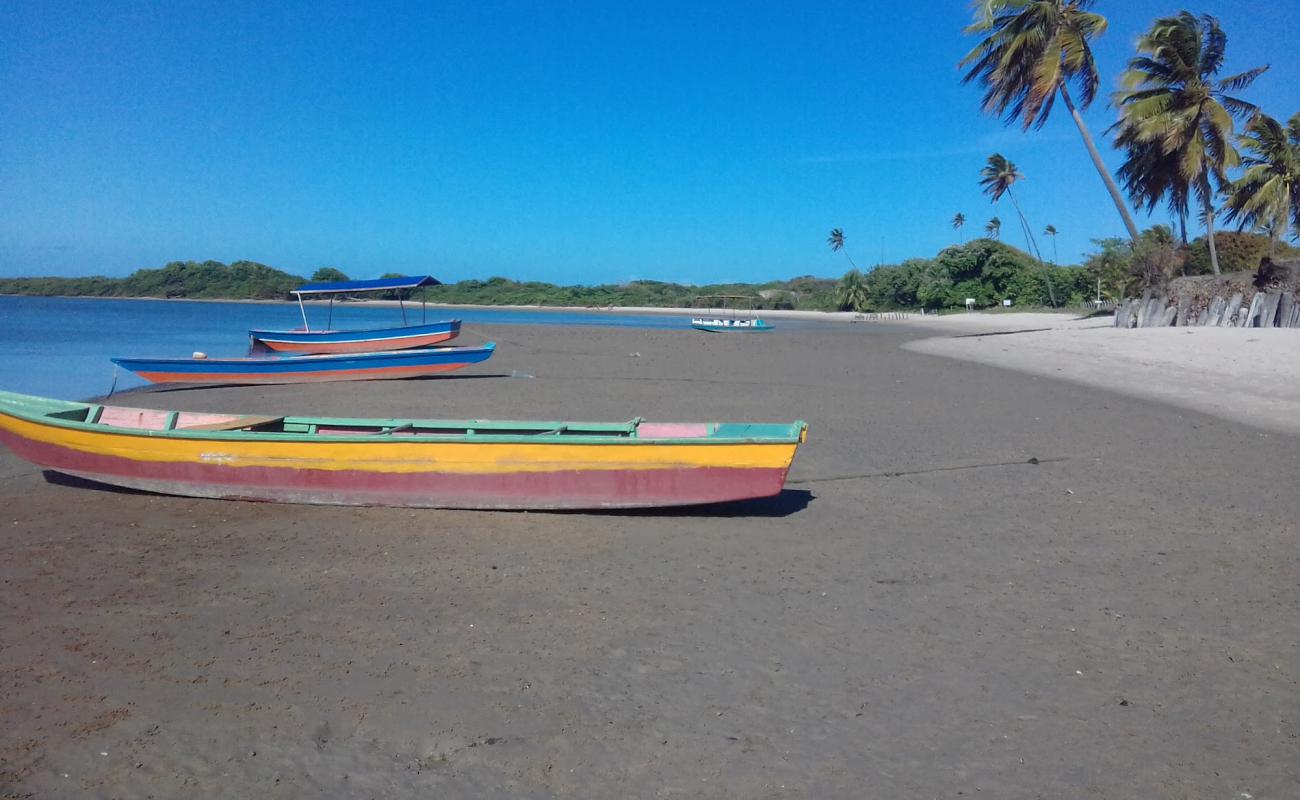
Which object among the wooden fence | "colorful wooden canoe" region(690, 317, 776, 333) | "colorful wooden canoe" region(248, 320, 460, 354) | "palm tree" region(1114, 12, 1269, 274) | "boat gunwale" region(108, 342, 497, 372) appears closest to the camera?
"boat gunwale" region(108, 342, 497, 372)

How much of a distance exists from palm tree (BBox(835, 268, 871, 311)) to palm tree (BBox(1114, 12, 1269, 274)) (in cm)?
4066

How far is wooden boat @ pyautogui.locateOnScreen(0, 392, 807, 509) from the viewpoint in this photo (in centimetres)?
617

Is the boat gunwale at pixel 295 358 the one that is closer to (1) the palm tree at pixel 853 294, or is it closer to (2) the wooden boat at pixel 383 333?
(2) the wooden boat at pixel 383 333

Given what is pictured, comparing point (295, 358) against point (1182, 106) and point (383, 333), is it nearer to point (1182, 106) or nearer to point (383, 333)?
point (383, 333)

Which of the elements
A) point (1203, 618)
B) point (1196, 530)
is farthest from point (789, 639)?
point (1196, 530)

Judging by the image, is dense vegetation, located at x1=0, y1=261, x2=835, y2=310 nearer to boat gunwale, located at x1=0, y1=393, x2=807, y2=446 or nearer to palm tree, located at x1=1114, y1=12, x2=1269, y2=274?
palm tree, located at x1=1114, y1=12, x2=1269, y2=274

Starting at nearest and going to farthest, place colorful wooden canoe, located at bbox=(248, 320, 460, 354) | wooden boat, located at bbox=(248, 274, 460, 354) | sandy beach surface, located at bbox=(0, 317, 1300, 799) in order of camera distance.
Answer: sandy beach surface, located at bbox=(0, 317, 1300, 799) → wooden boat, located at bbox=(248, 274, 460, 354) → colorful wooden canoe, located at bbox=(248, 320, 460, 354)

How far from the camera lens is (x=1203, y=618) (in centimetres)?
450

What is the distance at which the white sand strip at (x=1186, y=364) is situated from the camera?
37.2ft

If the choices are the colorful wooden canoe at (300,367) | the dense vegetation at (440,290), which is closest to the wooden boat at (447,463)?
the colorful wooden canoe at (300,367)

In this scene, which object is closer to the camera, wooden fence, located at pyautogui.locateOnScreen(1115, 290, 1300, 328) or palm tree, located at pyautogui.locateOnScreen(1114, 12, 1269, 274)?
wooden fence, located at pyautogui.locateOnScreen(1115, 290, 1300, 328)

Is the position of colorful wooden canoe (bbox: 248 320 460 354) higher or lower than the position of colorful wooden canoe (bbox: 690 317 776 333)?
higher

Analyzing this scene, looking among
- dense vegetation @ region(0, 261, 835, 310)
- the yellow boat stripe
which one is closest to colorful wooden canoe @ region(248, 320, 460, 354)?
the yellow boat stripe

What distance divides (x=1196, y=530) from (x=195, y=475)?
767 cm
